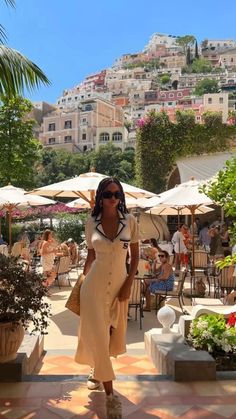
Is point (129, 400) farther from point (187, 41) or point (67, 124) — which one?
point (187, 41)

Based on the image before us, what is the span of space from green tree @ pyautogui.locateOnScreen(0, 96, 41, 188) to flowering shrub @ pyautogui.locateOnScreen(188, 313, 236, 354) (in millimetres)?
18445

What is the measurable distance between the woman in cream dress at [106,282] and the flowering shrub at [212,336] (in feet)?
4.06

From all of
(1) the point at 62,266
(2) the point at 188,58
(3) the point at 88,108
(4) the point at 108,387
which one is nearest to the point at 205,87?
(3) the point at 88,108

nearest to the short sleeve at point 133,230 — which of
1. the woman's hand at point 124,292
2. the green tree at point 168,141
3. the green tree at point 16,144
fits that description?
the woman's hand at point 124,292

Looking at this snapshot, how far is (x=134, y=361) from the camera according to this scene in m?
4.54

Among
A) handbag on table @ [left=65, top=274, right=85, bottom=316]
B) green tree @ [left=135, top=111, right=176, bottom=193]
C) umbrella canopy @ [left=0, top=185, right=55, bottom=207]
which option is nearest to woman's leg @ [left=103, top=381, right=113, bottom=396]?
handbag on table @ [left=65, top=274, right=85, bottom=316]

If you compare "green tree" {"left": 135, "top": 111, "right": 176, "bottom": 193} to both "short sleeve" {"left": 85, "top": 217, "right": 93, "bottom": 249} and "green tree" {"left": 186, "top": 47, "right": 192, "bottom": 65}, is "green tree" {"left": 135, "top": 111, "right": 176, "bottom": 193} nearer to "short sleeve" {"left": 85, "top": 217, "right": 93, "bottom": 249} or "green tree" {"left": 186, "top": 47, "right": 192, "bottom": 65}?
"short sleeve" {"left": 85, "top": 217, "right": 93, "bottom": 249}

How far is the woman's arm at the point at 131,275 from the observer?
3.02 meters

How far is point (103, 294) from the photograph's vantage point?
299 centimetres

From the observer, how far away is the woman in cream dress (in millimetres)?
2971

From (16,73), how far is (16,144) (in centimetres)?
1822

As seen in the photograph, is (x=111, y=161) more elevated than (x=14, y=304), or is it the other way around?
(x=111, y=161)

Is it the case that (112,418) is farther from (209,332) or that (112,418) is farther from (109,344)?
(209,332)

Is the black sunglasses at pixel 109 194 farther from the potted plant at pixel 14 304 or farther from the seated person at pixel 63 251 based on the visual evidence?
the seated person at pixel 63 251
